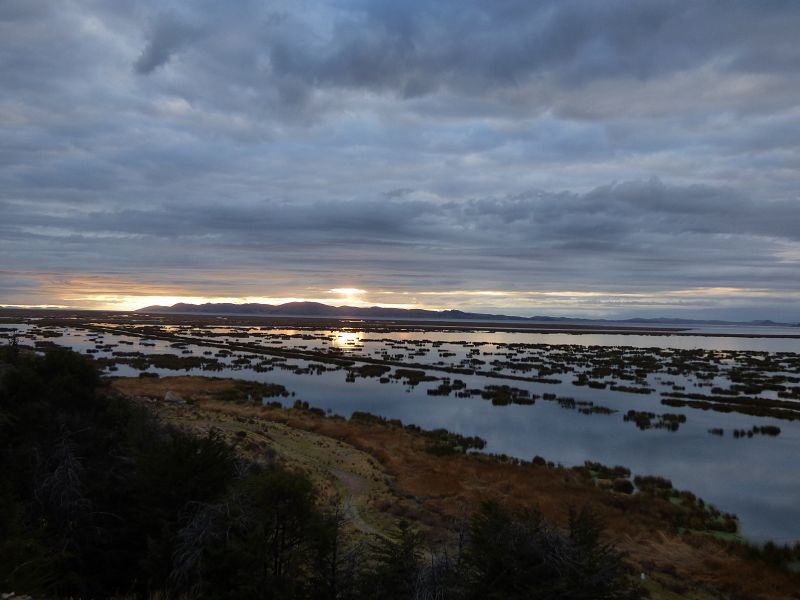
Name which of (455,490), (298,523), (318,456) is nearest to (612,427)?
(455,490)

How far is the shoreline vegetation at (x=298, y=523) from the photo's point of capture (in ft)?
28.5

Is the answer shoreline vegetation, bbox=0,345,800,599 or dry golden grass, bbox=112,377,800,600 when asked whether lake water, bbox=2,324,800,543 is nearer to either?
shoreline vegetation, bbox=0,345,800,599

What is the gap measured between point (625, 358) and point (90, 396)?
75.8 metres

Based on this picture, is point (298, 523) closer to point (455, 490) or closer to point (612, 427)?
point (455, 490)

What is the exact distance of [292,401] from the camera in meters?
38.2

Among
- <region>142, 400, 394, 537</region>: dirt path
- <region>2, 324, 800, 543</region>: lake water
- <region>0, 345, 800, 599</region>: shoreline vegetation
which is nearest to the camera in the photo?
<region>0, 345, 800, 599</region>: shoreline vegetation

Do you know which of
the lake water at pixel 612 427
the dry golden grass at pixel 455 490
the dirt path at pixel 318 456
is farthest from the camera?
the lake water at pixel 612 427

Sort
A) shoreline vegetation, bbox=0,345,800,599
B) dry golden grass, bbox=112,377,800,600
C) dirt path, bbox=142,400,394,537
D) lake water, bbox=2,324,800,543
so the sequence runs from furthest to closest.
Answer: lake water, bbox=2,324,800,543 → dirt path, bbox=142,400,394,537 → dry golden grass, bbox=112,377,800,600 → shoreline vegetation, bbox=0,345,800,599

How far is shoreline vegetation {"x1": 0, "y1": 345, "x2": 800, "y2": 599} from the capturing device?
8680 millimetres

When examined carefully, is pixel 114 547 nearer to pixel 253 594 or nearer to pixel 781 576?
pixel 253 594

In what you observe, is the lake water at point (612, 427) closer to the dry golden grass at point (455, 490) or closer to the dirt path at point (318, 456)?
the dry golden grass at point (455, 490)

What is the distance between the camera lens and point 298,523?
9344 mm

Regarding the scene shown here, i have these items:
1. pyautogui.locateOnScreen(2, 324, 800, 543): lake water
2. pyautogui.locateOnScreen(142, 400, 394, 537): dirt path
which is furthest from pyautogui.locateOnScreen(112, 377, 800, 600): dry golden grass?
pyautogui.locateOnScreen(2, 324, 800, 543): lake water

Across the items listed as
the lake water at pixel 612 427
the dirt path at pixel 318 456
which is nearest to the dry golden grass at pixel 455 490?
the dirt path at pixel 318 456
